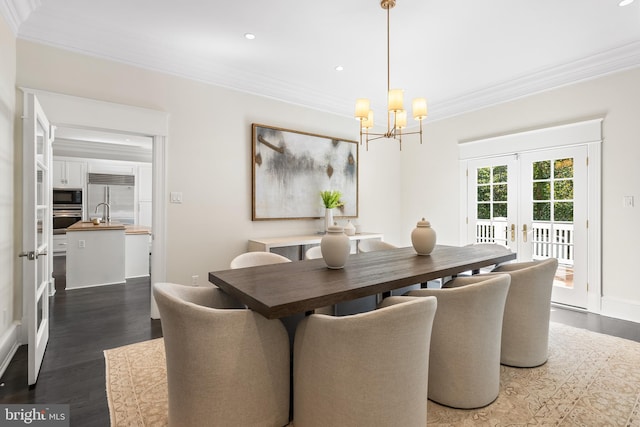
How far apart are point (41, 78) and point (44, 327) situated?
2125 mm

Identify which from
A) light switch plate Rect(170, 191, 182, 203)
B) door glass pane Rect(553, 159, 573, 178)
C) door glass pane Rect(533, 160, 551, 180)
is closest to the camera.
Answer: light switch plate Rect(170, 191, 182, 203)

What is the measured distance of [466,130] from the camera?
471 cm

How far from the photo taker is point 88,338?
2.79m

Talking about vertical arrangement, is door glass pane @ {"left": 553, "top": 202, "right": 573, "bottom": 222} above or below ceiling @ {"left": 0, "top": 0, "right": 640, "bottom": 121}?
below

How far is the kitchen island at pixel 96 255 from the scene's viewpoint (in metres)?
4.50

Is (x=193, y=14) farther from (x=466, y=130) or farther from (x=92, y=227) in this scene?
(x=466, y=130)

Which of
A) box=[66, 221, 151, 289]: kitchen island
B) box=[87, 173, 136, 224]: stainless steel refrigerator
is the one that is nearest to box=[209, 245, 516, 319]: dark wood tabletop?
box=[66, 221, 151, 289]: kitchen island

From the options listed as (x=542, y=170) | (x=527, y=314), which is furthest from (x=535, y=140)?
(x=527, y=314)

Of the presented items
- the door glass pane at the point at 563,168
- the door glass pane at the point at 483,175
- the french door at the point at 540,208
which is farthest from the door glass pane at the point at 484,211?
the door glass pane at the point at 563,168

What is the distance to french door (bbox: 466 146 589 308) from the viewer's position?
3.67 metres

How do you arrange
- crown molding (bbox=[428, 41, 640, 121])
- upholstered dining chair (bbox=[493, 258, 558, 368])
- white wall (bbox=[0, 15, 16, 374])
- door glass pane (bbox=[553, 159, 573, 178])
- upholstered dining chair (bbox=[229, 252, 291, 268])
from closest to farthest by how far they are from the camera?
upholstered dining chair (bbox=[493, 258, 558, 368]) → white wall (bbox=[0, 15, 16, 374]) → upholstered dining chair (bbox=[229, 252, 291, 268]) → crown molding (bbox=[428, 41, 640, 121]) → door glass pane (bbox=[553, 159, 573, 178])

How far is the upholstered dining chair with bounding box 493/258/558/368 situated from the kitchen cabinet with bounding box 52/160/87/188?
27.6ft

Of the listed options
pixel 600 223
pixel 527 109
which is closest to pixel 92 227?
pixel 527 109

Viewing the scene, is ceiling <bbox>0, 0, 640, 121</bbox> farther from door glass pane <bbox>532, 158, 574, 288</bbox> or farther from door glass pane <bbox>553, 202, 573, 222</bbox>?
door glass pane <bbox>553, 202, 573, 222</bbox>
